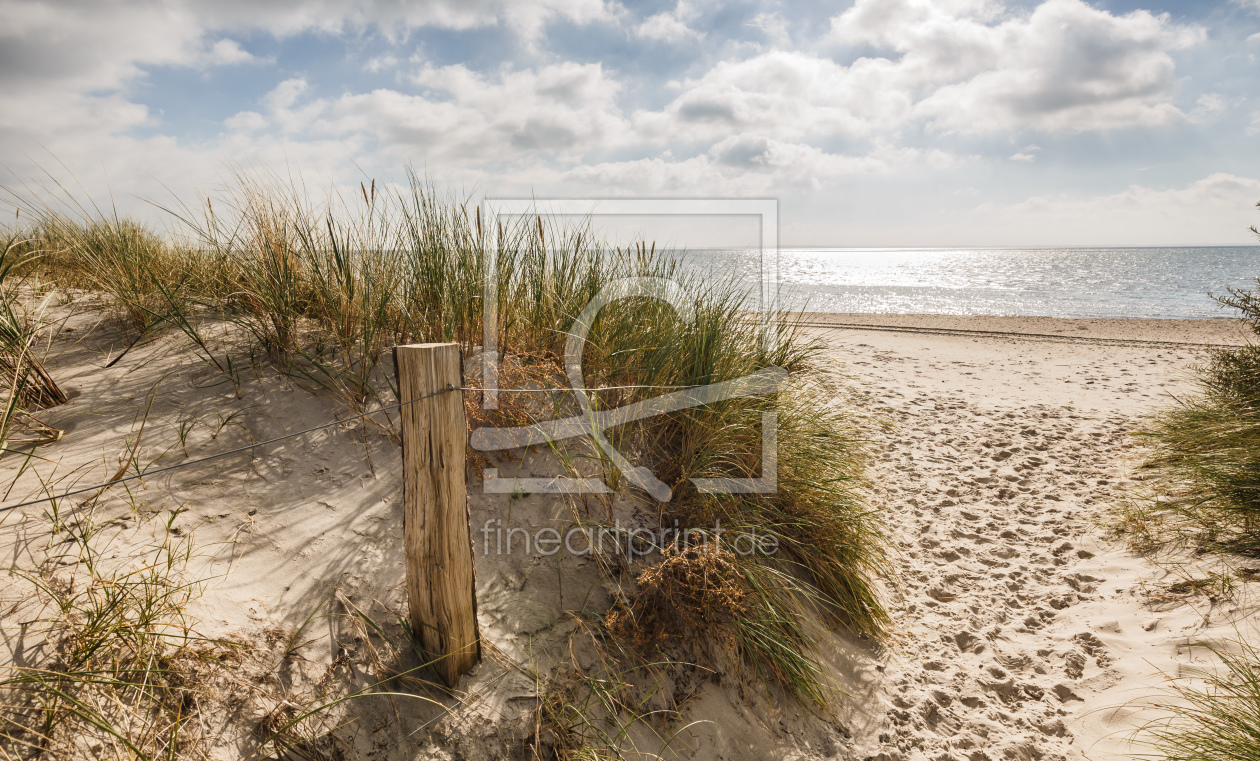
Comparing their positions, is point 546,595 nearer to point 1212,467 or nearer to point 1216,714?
point 1216,714

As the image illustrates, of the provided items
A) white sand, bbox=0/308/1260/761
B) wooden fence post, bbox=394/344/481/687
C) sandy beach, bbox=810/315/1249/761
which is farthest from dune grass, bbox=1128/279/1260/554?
wooden fence post, bbox=394/344/481/687

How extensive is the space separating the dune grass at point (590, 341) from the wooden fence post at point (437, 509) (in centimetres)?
87

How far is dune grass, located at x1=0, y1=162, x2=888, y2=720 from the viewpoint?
10.3 ft

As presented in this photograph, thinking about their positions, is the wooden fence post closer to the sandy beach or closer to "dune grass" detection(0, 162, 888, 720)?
"dune grass" detection(0, 162, 888, 720)

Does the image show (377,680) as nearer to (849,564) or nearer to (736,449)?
(736,449)

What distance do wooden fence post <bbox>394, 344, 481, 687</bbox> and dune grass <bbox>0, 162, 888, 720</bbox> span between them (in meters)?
0.87

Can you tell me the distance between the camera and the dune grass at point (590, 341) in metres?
3.14

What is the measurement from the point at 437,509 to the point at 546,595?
1022 millimetres

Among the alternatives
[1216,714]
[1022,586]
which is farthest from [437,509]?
[1022,586]

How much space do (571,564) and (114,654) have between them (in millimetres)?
1909

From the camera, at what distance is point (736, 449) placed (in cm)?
345

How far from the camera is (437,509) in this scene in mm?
2178

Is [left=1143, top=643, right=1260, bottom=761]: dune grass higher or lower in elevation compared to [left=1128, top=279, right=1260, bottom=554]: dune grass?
lower

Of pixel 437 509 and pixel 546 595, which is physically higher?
pixel 437 509
